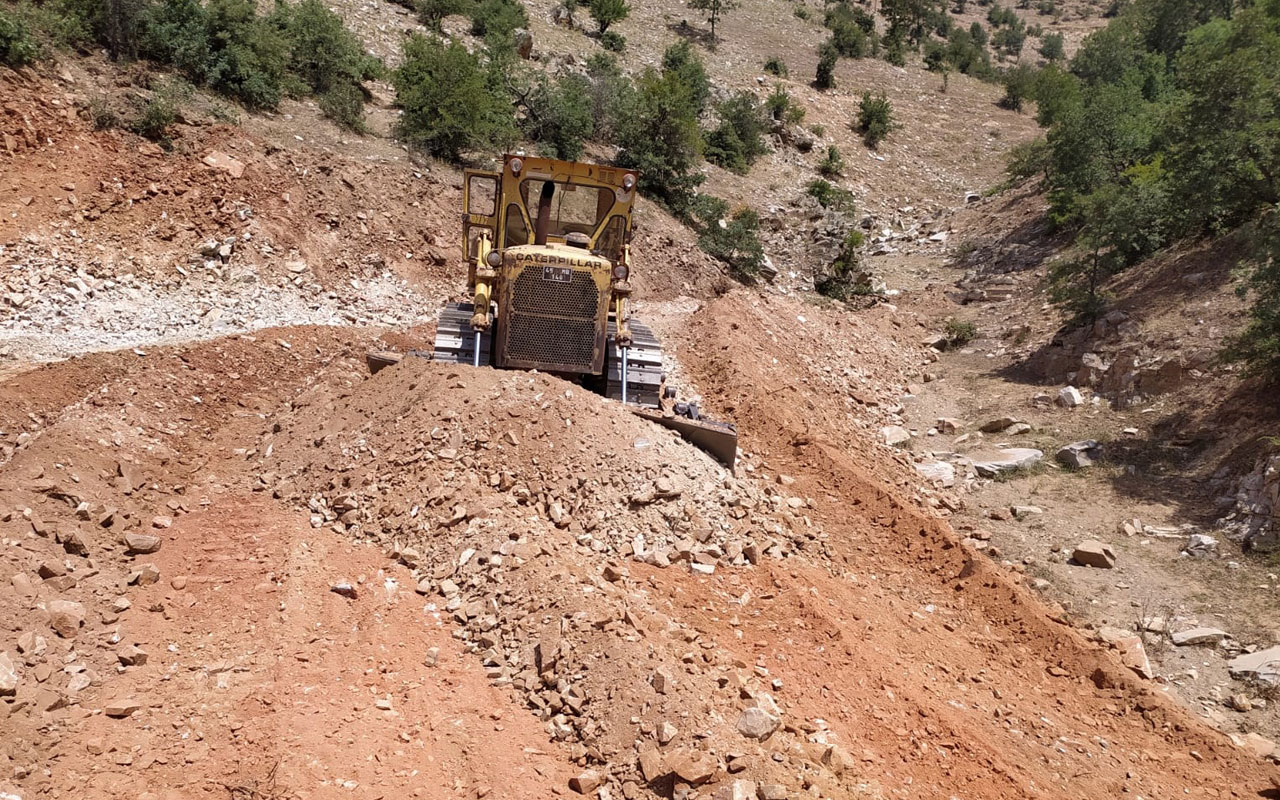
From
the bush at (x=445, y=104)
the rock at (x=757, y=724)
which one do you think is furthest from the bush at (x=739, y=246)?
the rock at (x=757, y=724)

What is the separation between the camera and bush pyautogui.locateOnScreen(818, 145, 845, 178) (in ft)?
83.5

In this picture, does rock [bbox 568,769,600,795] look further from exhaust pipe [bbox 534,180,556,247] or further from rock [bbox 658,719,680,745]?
exhaust pipe [bbox 534,180,556,247]

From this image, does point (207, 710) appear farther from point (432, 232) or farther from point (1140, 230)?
point (1140, 230)

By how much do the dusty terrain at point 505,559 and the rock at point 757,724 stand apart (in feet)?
0.06

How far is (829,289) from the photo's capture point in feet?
59.6

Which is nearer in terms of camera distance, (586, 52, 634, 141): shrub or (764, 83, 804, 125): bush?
(586, 52, 634, 141): shrub

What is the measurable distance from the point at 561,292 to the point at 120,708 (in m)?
4.98

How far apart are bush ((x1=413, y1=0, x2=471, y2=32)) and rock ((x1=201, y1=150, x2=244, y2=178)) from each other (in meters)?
10.7

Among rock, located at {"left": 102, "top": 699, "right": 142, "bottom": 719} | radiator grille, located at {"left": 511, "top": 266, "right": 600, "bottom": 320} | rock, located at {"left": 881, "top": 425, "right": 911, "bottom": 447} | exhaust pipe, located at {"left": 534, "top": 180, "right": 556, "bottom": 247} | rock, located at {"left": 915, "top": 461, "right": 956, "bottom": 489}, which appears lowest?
rock, located at {"left": 881, "top": 425, "right": 911, "bottom": 447}

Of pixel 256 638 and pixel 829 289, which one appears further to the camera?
pixel 829 289

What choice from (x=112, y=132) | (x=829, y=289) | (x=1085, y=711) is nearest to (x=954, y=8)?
(x=829, y=289)

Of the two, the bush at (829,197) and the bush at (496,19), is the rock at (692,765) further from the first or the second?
the bush at (496,19)

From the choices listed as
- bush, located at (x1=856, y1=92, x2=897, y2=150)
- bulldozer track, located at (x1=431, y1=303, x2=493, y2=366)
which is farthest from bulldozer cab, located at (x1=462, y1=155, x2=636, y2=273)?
bush, located at (x1=856, y1=92, x2=897, y2=150)

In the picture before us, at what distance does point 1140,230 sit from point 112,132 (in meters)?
15.9
